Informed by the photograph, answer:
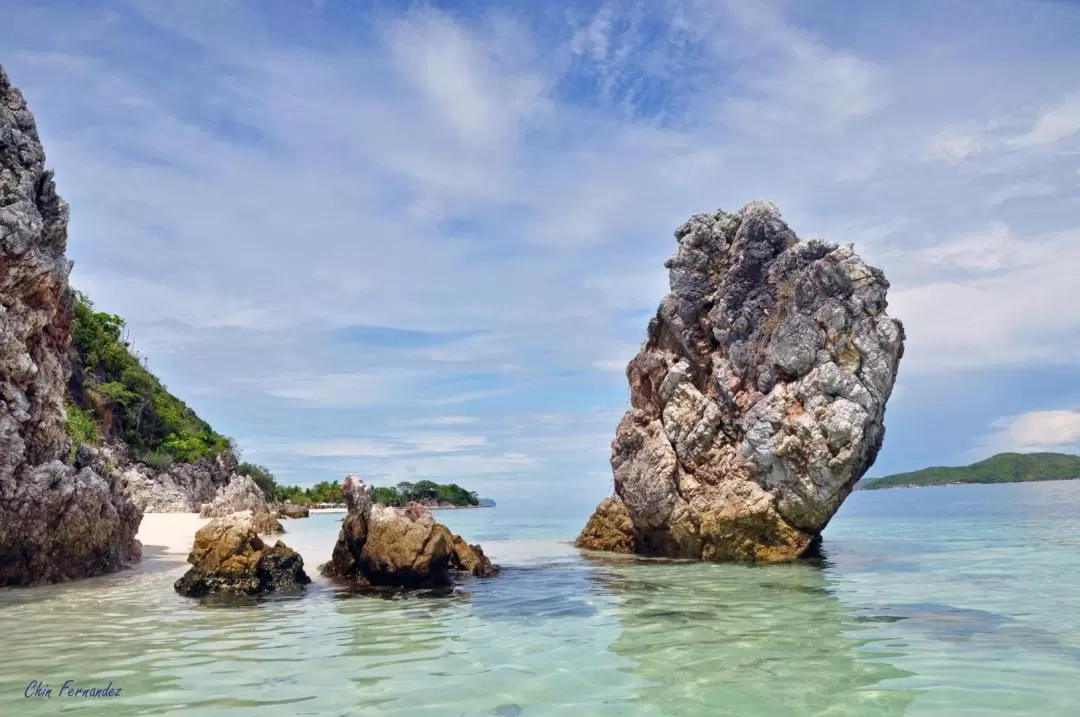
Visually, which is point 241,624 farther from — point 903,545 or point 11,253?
point 903,545

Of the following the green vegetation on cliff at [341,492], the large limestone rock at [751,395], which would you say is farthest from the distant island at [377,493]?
the large limestone rock at [751,395]

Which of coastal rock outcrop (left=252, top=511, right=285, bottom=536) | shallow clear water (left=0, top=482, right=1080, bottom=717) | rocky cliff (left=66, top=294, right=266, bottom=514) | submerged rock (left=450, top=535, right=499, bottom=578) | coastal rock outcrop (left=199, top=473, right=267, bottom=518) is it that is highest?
rocky cliff (left=66, top=294, right=266, bottom=514)

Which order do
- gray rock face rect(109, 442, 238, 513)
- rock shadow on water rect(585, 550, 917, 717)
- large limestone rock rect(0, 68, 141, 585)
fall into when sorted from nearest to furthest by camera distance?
rock shadow on water rect(585, 550, 917, 717) < large limestone rock rect(0, 68, 141, 585) < gray rock face rect(109, 442, 238, 513)

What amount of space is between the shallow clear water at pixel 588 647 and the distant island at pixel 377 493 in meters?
61.2

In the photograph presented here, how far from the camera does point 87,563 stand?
18.2 metres

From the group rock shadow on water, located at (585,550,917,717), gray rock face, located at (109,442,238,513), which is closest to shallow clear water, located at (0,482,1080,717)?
rock shadow on water, located at (585,550,917,717)

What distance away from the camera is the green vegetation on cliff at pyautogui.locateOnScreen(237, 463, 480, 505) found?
81188mm

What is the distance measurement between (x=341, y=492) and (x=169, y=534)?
63.9 meters

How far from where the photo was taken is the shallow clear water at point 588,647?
7695mm

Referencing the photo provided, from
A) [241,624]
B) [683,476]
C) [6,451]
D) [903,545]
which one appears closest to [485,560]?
[683,476]

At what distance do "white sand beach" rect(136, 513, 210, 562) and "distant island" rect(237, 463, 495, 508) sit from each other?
3654 centimetres

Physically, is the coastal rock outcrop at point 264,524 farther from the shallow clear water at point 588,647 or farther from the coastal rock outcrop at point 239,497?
the shallow clear water at point 588,647

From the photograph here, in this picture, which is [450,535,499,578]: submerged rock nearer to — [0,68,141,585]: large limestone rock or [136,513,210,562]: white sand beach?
[0,68,141,585]: large limestone rock

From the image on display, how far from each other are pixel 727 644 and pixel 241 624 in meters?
7.63
